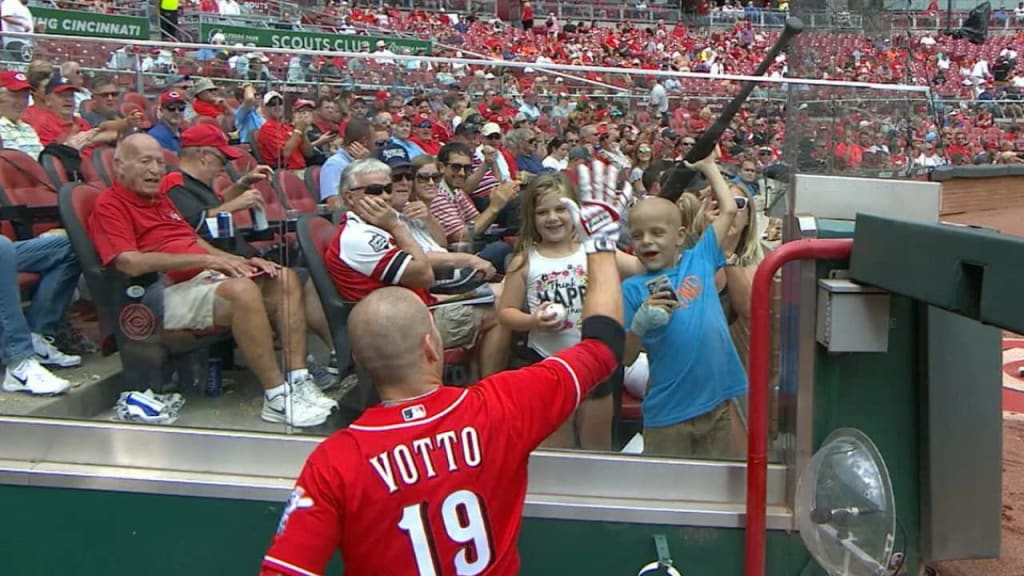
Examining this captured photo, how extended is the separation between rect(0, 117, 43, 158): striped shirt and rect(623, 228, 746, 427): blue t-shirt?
2.33m

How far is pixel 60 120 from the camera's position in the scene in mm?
3906

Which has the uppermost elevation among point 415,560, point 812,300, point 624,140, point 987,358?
point 624,140

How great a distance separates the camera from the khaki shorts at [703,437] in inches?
99.0

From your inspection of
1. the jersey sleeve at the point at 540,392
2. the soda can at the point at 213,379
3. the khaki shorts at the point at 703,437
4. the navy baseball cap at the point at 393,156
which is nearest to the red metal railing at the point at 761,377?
Answer: the khaki shorts at the point at 703,437

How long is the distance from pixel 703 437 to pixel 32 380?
1.95 metres

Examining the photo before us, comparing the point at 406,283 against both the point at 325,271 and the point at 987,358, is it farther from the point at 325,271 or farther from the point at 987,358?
the point at 987,358

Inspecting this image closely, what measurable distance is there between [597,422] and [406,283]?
651 millimetres

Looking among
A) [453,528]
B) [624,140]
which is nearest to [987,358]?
[624,140]

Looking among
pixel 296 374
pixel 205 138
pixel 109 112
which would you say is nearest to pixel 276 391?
pixel 296 374

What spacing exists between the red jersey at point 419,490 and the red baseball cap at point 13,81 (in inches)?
94.4

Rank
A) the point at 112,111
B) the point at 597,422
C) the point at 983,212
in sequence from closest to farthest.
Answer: the point at 597,422 < the point at 112,111 < the point at 983,212

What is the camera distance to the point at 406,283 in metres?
2.62

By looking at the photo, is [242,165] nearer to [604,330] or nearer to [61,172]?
[61,172]

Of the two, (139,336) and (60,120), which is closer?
(139,336)
